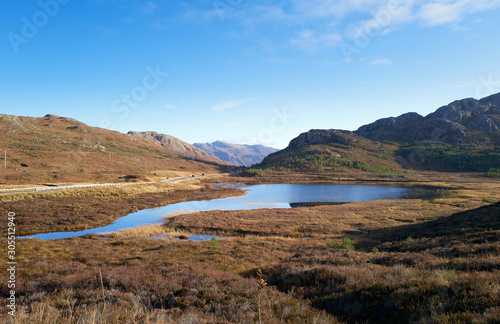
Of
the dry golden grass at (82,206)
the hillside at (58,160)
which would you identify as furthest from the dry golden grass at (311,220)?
the hillside at (58,160)

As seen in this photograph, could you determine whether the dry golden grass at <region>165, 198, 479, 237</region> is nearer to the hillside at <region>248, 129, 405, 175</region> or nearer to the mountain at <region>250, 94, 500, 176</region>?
the hillside at <region>248, 129, 405, 175</region>

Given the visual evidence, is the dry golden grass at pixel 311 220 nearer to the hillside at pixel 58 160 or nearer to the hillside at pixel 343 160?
the hillside at pixel 58 160

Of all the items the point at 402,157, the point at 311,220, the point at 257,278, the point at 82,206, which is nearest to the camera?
the point at 257,278

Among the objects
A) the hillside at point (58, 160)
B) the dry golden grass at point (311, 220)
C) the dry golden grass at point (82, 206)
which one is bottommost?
the dry golden grass at point (311, 220)

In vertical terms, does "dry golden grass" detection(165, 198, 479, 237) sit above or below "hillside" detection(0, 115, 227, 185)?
below

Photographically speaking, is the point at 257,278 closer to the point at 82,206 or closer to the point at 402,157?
the point at 82,206

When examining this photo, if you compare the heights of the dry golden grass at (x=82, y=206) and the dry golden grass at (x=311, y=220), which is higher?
the dry golden grass at (x=82, y=206)

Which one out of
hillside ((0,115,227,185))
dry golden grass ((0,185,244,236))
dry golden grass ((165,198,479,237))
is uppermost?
hillside ((0,115,227,185))

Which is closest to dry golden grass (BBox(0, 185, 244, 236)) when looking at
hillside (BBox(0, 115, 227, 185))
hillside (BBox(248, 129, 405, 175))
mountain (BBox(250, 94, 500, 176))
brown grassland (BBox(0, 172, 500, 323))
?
brown grassland (BBox(0, 172, 500, 323))

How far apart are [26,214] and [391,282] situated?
162 ft

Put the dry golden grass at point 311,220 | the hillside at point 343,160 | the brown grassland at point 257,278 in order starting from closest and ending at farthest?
the brown grassland at point 257,278
the dry golden grass at point 311,220
the hillside at point 343,160

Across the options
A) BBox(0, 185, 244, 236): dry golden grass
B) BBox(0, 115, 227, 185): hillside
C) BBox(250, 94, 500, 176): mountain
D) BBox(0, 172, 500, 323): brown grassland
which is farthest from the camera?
BBox(250, 94, 500, 176): mountain

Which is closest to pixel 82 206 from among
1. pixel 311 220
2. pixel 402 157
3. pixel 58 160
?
pixel 311 220

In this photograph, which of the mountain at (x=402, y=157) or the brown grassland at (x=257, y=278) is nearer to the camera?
the brown grassland at (x=257, y=278)
